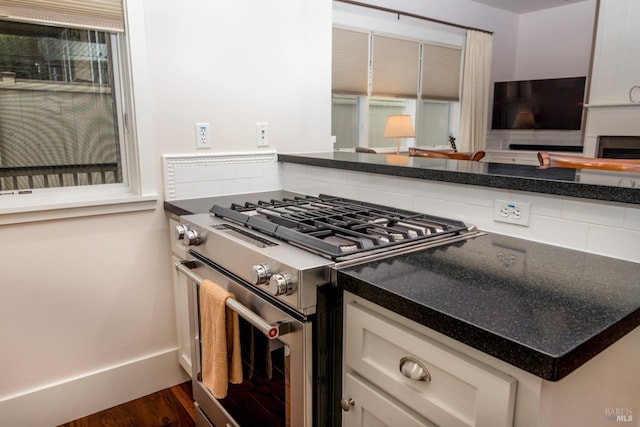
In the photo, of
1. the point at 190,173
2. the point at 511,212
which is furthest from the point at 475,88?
the point at 511,212

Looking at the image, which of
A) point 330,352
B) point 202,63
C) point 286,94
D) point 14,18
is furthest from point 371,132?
point 330,352

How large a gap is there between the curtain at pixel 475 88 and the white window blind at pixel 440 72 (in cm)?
12

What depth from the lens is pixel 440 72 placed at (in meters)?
5.32

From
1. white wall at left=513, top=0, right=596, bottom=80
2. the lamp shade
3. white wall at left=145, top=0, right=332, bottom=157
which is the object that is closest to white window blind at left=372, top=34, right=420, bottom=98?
the lamp shade

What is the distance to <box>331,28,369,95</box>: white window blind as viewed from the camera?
435cm

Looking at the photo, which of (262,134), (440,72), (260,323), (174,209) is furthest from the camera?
(440,72)

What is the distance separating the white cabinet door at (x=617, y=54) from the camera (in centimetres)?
417

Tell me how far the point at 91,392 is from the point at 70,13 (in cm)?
158

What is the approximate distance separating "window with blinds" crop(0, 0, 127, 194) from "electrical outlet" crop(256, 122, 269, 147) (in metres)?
0.64

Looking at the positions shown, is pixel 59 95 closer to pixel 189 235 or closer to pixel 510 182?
pixel 189 235

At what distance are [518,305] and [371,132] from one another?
167 inches

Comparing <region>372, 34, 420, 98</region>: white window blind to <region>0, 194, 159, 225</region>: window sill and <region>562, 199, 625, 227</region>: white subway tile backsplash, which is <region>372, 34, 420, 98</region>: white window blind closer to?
<region>0, 194, 159, 225</region>: window sill

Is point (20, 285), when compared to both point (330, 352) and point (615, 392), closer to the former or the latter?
point (330, 352)

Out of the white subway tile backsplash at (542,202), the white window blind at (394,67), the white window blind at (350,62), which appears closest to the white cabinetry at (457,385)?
the white subway tile backsplash at (542,202)
